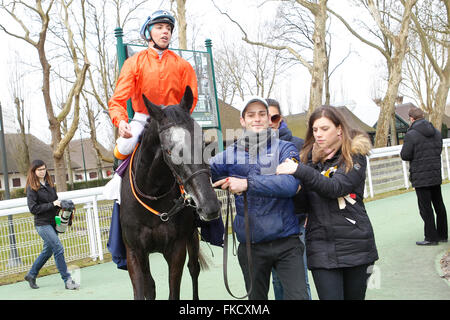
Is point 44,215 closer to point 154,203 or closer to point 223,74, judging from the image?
point 154,203

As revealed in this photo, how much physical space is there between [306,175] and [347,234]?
434 mm

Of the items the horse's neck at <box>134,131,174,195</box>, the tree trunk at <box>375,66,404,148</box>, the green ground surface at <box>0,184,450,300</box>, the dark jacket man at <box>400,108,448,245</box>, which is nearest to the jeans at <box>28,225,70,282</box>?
the green ground surface at <box>0,184,450,300</box>

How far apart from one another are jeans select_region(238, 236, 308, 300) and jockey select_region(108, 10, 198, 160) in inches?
53.1

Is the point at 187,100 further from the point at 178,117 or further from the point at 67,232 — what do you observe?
the point at 67,232

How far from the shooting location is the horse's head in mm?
2502

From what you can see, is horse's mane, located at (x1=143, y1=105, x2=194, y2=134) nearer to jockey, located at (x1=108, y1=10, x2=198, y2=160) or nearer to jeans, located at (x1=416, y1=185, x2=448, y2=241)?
jockey, located at (x1=108, y1=10, x2=198, y2=160)

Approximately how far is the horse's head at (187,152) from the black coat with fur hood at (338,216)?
0.54 metres

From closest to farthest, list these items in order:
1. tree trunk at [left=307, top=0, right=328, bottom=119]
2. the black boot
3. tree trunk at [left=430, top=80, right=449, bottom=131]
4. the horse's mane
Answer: the horse's mane → the black boot → tree trunk at [left=307, top=0, right=328, bottom=119] → tree trunk at [left=430, top=80, right=449, bottom=131]

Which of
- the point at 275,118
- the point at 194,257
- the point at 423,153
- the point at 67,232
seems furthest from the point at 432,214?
the point at 67,232

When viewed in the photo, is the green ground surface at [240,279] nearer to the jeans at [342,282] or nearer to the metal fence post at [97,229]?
the metal fence post at [97,229]

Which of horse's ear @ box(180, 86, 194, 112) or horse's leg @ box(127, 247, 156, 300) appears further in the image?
horse's leg @ box(127, 247, 156, 300)

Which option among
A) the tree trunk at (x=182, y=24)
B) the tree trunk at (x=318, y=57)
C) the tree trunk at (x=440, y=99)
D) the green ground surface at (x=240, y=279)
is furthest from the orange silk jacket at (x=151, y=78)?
the tree trunk at (x=440, y=99)
